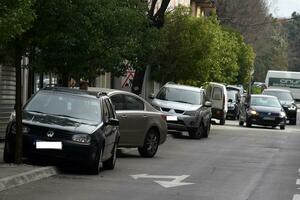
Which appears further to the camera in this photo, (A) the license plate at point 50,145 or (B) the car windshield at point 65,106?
(B) the car windshield at point 65,106

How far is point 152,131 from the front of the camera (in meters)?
18.7

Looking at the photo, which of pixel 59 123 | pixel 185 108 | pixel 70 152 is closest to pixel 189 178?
pixel 70 152

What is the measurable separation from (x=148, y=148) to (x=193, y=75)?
16342mm

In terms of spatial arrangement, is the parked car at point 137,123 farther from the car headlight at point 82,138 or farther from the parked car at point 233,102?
the parked car at point 233,102

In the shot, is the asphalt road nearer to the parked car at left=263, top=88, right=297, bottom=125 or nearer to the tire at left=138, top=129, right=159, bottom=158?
the tire at left=138, top=129, right=159, bottom=158

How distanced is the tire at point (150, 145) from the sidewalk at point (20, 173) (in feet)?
15.2

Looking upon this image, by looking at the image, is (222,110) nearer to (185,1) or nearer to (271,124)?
(271,124)

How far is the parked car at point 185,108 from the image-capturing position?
2530cm

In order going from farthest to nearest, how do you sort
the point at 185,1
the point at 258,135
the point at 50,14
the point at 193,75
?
the point at 185,1 < the point at 193,75 < the point at 258,135 < the point at 50,14

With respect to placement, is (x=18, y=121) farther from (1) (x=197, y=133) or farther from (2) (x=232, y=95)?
(2) (x=232, y=95)

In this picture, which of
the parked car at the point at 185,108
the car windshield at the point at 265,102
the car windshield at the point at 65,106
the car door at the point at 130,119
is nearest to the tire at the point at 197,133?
the parked car at the point at 185,108

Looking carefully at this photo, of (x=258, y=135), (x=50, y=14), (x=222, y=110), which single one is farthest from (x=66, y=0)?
(x=222, y=110)

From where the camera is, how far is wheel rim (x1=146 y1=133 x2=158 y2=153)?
18484 mm

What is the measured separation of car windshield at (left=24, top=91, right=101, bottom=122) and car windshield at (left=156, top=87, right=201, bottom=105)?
11.7 m
